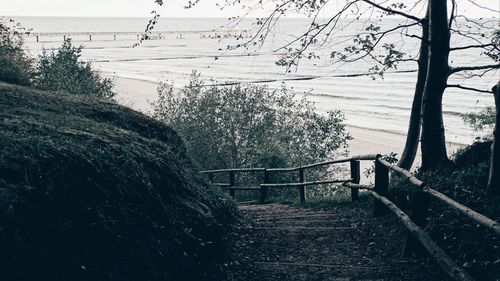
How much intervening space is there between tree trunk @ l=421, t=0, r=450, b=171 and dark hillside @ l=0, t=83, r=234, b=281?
373cm

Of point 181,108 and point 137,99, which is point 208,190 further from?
point 137,99

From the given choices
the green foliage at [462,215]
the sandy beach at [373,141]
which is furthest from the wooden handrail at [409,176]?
the sandy beach at [373,141]

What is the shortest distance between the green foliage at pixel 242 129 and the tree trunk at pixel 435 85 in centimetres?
1715

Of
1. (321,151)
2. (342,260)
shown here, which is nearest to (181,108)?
(321,151)

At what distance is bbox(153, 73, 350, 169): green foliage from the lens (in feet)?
88.8

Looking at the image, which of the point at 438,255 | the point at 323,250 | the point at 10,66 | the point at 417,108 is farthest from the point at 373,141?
the point at 438,255

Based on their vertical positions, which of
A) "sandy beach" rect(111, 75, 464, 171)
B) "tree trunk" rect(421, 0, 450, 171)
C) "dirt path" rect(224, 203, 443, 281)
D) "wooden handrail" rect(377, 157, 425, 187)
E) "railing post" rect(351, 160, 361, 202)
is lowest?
"sandy beach" rect(111, 75, 464, 171)

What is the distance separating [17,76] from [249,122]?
51.9ft

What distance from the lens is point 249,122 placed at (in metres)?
27.9

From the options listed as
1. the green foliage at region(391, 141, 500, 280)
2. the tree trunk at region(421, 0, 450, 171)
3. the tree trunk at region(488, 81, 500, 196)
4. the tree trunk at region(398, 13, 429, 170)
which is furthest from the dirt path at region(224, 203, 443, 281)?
the tree trunk at region(398, 13, 429, 170)

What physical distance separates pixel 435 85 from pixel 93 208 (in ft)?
19.9

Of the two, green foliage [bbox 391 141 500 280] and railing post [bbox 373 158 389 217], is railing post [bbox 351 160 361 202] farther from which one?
railing post [bbox 373 158 389 217]

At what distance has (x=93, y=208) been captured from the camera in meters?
5.22

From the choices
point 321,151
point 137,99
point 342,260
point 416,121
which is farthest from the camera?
point 137,99
